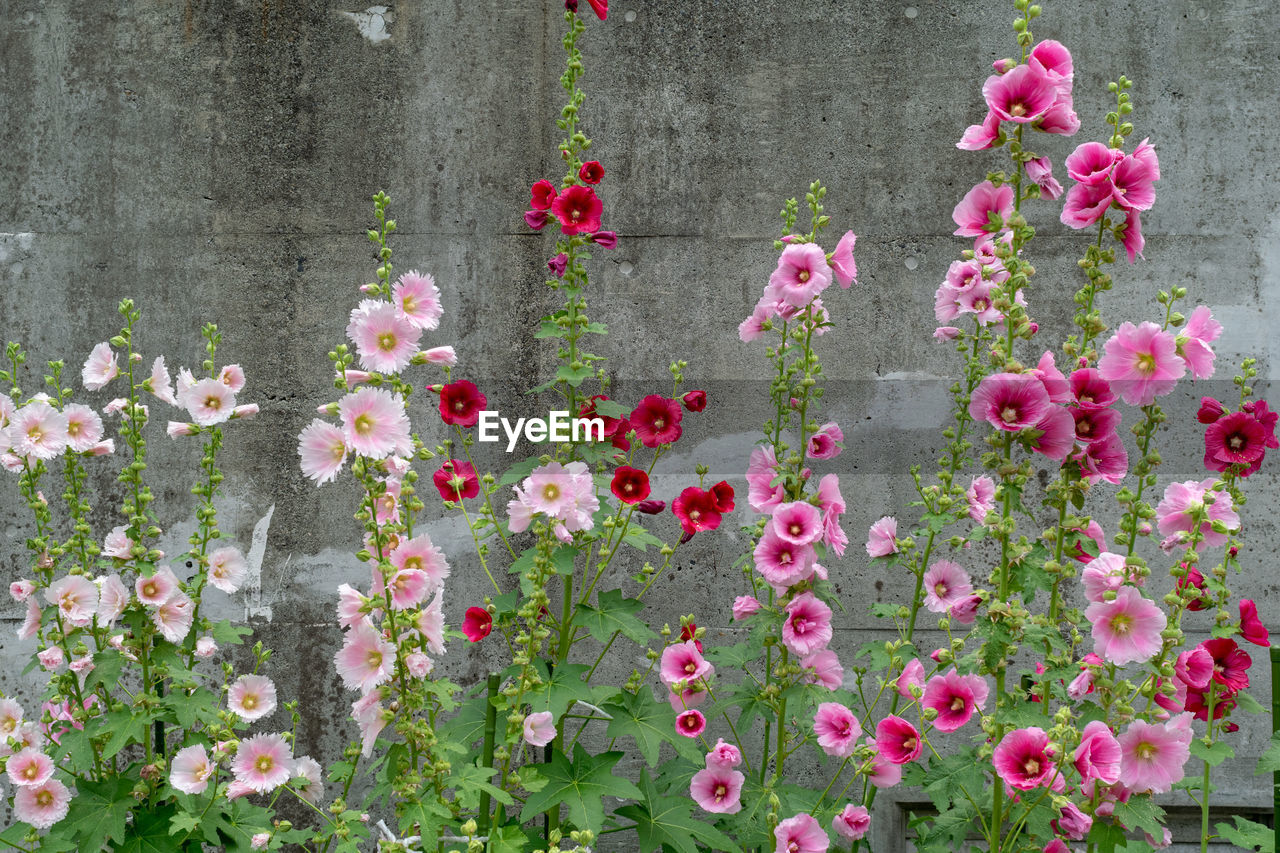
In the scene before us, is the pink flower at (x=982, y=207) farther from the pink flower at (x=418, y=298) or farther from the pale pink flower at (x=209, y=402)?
the pale pink flower at (x=209, y=402)

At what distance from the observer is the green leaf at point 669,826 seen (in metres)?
2.05

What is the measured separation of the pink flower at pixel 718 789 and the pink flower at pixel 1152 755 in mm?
783

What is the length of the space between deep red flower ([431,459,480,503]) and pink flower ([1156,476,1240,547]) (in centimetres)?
144

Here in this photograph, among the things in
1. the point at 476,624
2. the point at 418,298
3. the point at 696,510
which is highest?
the point at 418,298

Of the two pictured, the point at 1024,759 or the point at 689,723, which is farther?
the point at 689,723

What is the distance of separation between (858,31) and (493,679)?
2.46 meters

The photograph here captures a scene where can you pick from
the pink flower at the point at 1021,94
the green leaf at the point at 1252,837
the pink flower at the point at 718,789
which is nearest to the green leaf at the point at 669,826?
the pink flower at the point at 718,789

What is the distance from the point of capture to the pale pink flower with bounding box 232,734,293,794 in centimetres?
194

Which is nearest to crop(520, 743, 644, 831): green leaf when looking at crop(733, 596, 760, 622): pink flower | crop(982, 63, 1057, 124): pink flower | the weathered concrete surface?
crop(733, 596, 760, 622): pink flower

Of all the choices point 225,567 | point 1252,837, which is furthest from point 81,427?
point 1252,837

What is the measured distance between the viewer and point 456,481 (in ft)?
7.04

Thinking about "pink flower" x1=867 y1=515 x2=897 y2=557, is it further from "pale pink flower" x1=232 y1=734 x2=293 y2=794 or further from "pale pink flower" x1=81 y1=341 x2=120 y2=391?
"pale pink flower" x1=81 y1=341 x2=120 y2=391

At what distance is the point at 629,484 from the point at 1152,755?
3.62ft

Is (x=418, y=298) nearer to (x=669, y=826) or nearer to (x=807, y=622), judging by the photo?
(x=807, y=622)
